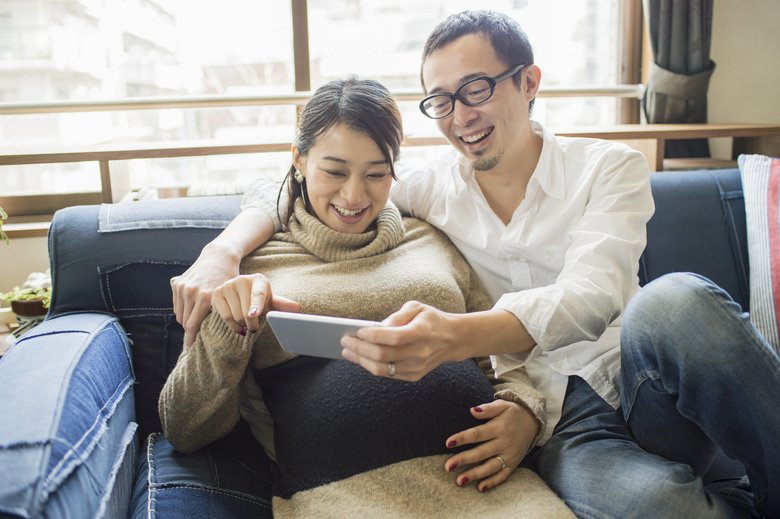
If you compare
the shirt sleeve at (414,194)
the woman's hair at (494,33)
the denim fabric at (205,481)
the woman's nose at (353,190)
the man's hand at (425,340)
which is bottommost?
the denim fabric at (205,481)

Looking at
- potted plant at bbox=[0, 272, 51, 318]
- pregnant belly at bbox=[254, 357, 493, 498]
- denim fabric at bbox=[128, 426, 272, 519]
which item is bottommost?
denim fabric at bbox=[128, 426, 272, 519]

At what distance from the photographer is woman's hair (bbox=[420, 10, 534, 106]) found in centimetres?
147

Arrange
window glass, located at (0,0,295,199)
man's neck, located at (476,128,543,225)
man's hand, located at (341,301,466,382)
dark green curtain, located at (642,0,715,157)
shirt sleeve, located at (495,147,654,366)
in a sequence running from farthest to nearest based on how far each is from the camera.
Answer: dark green curtain, located at (642,0,715,157), window glass, located at (0,0,295,199), man's neck, located at (476,128,543,225), shirt sleeve, located at (495,147,654,366), man's hand, located at (341,301,466,382)

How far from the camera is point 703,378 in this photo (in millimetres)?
996

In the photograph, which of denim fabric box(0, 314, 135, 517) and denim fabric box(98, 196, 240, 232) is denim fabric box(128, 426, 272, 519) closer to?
denim fabric box(0, 314, 135, 517)

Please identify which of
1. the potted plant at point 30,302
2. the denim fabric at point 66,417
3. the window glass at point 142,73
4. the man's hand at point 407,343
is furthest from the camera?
the window glass at point 142,73

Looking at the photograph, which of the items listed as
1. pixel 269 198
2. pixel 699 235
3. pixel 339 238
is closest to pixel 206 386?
pixel 339 238

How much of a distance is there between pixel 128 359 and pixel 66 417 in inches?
15.5

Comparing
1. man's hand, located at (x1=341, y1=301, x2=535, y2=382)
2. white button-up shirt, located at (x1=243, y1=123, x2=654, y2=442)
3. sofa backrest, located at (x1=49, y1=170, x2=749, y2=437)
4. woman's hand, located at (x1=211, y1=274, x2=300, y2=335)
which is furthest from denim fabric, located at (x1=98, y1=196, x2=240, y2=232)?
man's hand, located at (x1=341, y1=301, x2=535, y2=382)

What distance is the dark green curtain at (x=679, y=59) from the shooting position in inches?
93.5

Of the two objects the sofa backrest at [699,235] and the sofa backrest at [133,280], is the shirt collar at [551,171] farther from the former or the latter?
the sofa backrest at [133,280]

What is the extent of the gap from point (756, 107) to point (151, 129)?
2.23m

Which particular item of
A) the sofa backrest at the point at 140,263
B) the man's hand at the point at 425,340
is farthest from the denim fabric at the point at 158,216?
the man's hand at the point at 425,340

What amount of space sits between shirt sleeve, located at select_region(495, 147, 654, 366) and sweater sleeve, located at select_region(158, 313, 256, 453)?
47cm
